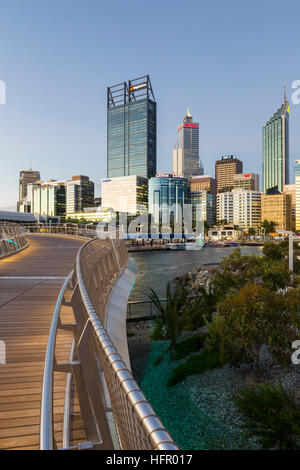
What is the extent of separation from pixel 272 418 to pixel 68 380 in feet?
19.1

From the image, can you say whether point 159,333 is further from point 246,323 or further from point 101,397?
point 101,397

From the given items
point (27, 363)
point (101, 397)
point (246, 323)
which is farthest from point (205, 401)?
point (101, 397)

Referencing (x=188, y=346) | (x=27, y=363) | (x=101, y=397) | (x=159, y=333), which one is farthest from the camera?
(x=159, y=333)

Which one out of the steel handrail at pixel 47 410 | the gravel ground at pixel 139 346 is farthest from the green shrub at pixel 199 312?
the steel handrail at pixel 47 410

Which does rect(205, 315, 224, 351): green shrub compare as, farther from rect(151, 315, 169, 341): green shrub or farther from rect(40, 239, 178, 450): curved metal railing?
rect(40, 239, 178, 450): curved metal railing

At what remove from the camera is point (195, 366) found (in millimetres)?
11789

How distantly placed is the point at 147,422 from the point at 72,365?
2100 millimetres

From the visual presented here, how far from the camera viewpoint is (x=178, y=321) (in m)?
15.3

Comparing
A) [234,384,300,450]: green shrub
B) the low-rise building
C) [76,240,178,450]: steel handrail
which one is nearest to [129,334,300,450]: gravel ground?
[234,384,300,450]: green shrub

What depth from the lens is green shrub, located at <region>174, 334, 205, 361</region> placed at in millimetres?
13531

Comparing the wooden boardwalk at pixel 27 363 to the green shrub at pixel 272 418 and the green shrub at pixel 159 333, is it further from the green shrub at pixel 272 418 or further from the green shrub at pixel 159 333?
the green shrub at pixel 159 333

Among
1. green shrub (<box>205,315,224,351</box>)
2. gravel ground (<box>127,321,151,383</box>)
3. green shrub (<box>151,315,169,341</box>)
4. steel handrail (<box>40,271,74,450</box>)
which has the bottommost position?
gravel ground (<box>127,321,151,383</box>)

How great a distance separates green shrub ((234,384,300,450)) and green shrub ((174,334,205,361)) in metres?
5.31
